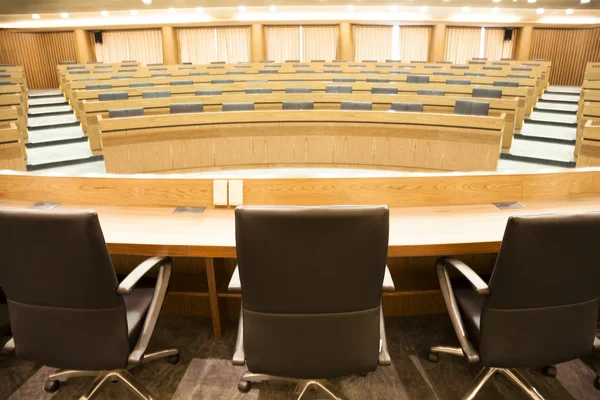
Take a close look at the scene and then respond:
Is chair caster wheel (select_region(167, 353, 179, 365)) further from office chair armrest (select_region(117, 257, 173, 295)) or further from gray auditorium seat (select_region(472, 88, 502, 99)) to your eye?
gray auditorium seat (select_region(472, 88, 502, 99))

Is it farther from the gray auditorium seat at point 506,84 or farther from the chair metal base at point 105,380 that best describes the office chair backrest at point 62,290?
the gray auditorium seat at point 506,84

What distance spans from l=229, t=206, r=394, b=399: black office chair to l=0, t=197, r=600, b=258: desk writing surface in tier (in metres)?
0.37

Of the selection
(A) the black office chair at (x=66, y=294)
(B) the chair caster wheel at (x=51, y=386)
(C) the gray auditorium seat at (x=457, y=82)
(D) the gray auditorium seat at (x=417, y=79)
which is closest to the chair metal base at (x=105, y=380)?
(B) the chair caster wheel at (x=51, y=386)

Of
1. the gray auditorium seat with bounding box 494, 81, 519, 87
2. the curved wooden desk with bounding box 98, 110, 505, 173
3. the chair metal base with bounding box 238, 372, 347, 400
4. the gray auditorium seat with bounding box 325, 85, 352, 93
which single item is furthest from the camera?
the gray auditorium seat with bounding box 494, 81, 519, 87

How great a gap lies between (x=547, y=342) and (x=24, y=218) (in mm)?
1552

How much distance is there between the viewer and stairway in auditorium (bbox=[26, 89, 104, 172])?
5043 mm

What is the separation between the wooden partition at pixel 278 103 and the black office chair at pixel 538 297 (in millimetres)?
4255

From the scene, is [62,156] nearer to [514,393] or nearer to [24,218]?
[24,218]

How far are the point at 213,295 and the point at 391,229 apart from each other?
2.88 feet

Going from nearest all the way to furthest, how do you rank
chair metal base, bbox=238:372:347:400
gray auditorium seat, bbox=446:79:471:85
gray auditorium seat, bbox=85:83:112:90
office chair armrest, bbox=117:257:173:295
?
office chair armrest, bbox=117:257:173:295 < chair metal base, bbox=238:372:347:400 < gray auditorium seat, bbox=85:83:112:90 < gray auditorium seat, bbox=446:79:471:85

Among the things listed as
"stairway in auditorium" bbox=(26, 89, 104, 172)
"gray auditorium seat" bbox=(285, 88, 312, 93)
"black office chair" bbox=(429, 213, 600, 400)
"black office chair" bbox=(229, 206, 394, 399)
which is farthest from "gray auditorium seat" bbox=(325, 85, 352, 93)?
"black office chair" bbox=(229, 206, 394, 399)

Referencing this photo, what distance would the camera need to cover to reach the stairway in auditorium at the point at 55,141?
504 cm

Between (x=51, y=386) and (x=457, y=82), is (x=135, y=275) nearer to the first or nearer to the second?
(x=51, y=386)

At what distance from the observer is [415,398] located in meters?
1.63
